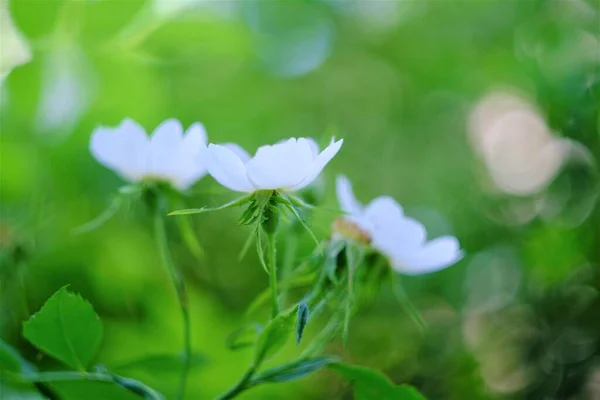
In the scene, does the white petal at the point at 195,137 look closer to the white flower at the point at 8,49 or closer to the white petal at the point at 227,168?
the white petal at the point at 227,168

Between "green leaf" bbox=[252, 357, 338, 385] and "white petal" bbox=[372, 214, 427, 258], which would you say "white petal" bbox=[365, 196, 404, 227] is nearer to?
"white petal" bbox=[372, 214, 427, 258]

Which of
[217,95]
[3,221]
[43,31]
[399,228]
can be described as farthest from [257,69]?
[399,228]

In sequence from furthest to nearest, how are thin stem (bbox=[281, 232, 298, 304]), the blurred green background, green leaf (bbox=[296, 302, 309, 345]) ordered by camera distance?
the blurred green background → thin stem (bbox=[281, 232, 298, 304]) → green leaf (bbox=[296, 302, 309, 345])

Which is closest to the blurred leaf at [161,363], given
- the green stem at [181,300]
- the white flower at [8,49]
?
the green stem at [181,300]

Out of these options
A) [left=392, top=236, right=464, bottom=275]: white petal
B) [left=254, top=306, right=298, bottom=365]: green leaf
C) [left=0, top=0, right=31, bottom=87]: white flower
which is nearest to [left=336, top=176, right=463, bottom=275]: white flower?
[left=392, top=236, right=464, bottom=275]: white petal

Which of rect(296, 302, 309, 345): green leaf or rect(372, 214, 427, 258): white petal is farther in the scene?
rect(372, 214, 427, 258): white petal

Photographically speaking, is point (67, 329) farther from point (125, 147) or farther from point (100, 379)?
point (125, 147)
